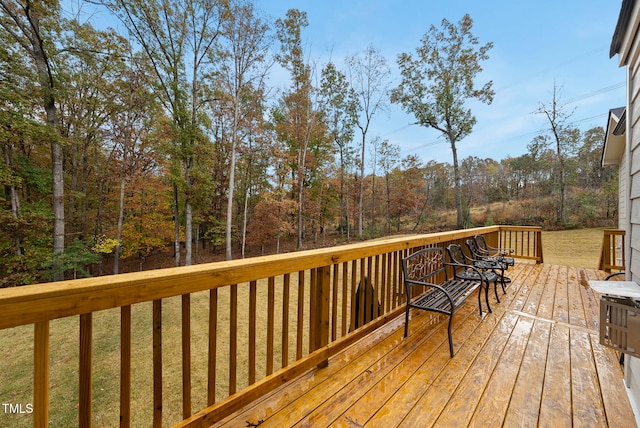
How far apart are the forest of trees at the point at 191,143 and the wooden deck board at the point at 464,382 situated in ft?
34.1

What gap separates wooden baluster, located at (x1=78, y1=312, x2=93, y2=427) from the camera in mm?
907

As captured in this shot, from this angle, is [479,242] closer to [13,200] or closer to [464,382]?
[464,382]

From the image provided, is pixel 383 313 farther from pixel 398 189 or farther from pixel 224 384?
pixel 398 189

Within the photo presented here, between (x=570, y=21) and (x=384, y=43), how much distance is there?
8785mm

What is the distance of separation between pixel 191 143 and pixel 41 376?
12.5m

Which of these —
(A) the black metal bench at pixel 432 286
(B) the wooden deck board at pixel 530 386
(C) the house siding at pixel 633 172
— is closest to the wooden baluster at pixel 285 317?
(A) the black metal bench at pixel 432 286

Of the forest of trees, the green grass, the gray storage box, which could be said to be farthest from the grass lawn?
the green grass

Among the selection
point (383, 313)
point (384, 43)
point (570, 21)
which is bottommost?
point (383, 313)

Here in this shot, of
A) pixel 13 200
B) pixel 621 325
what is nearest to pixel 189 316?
pixel 621 325

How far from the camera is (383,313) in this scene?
261cm

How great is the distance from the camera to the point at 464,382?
179 cm

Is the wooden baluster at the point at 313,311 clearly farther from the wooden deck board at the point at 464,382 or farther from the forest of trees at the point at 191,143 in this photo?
the forest of trees at the point at 191,143

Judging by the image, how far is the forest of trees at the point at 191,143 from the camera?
898cm

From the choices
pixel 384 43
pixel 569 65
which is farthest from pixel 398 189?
pixel 569 65
